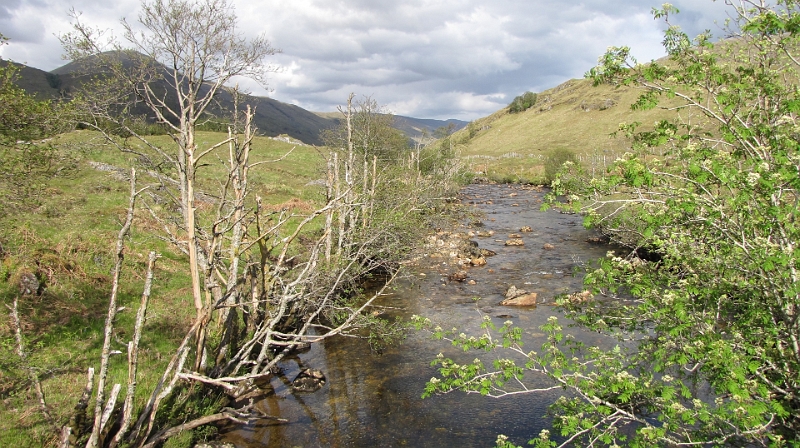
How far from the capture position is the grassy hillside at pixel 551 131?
92.1 metres

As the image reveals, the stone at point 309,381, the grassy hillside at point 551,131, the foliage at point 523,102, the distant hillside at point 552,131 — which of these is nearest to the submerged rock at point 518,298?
the stone at point 309,381

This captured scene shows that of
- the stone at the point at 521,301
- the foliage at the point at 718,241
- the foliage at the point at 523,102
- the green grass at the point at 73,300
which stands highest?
the foliage at the point at 523,102

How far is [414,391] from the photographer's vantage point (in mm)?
13703

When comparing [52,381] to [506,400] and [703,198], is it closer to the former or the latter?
[506,400]

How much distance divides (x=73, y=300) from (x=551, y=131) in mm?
130834

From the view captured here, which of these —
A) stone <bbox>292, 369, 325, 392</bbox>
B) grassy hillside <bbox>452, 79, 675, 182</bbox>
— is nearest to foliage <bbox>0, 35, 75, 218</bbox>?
stone <bbox>292, 369, 325, 392</bbox>

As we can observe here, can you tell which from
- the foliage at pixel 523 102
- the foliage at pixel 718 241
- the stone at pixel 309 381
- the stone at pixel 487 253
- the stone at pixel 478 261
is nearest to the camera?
the foliage at pixel 718 241

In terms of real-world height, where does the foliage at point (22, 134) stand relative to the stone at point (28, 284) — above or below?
above

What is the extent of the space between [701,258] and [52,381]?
13.7 metres

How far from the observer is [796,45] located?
6621 mm

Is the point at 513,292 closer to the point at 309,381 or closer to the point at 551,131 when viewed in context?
the point at 309,381

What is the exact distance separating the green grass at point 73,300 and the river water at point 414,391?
342cm

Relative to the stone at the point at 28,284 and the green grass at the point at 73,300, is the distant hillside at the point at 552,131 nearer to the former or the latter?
the green grass at the point at 73,300

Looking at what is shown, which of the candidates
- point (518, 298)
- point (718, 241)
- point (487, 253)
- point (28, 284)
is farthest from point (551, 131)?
point (718, 241)
